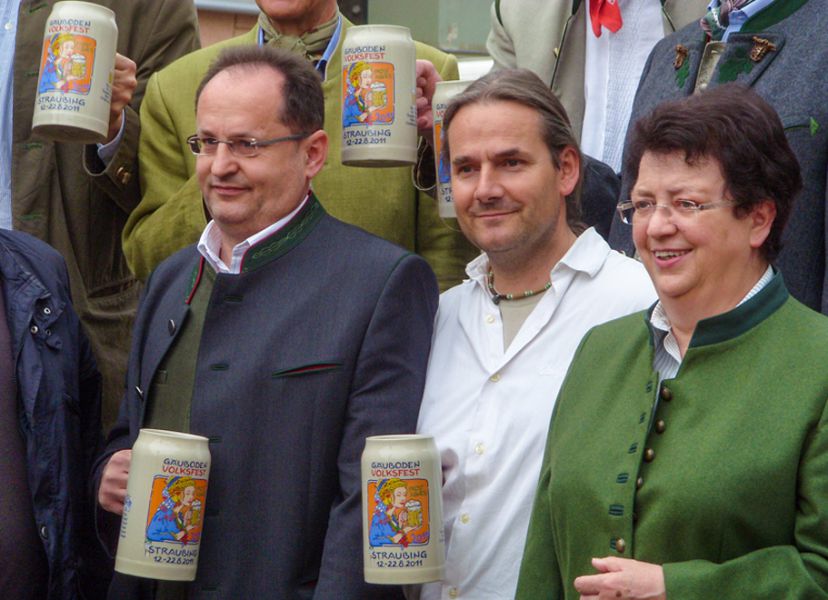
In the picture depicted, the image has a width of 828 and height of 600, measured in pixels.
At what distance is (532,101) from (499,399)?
0.75 meters

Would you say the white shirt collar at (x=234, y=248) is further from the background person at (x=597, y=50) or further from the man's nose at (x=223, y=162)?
the background person at (x=597, y=50)

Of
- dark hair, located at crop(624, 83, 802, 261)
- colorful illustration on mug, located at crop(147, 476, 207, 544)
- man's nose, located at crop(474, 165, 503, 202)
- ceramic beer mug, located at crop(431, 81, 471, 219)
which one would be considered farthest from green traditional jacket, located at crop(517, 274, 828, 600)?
ceramic beer mug, located at crop(431, 81, 471, 219)

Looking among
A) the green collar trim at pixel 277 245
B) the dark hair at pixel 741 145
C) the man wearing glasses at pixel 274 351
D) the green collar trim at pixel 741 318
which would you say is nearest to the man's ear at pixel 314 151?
Answer: the man wearing glasses at pixel 274 351

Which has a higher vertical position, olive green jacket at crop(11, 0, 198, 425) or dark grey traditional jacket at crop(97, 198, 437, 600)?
olive green jacket at crop(11, 0, 198, 425)

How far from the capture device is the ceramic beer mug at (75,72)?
393 centimetres

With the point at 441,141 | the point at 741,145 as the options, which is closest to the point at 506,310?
the point at 441,141

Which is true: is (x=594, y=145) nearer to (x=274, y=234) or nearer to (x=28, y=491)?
(x=274, y=234)

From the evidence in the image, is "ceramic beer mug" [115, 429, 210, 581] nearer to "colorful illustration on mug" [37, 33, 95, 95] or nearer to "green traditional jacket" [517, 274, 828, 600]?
"green traditional jacket" [517, 274, 828, 600]

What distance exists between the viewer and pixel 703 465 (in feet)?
9.02

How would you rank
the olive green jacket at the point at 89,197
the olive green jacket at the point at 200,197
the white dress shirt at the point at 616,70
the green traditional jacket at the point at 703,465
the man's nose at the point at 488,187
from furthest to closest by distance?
1. the olive green jacket at the point at 89,197
2. the white dress shirt at the point at 616,70
3. the olive green jacket at the point at 200,197
4. the man's nose at the point at 488,187
5. the green traditional jacket at the point at 703,465

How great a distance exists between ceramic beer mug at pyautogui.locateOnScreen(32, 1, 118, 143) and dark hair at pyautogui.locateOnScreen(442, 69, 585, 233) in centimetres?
96

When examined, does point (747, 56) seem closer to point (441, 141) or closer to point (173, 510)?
point (441, 141)

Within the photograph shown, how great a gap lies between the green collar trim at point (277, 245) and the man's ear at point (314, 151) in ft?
0.46

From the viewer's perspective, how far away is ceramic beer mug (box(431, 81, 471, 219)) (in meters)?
3.85
